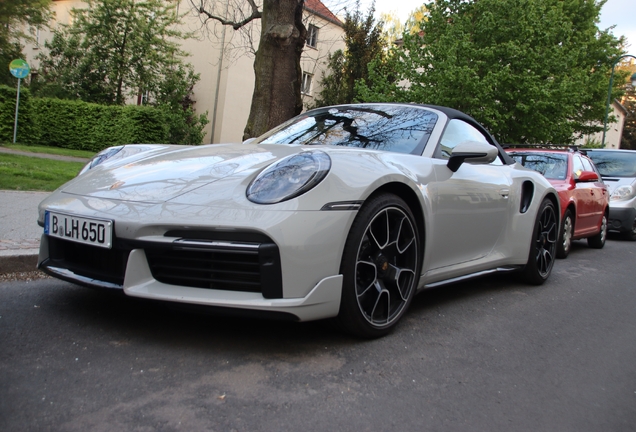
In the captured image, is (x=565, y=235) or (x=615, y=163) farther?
(x=615, y=163)

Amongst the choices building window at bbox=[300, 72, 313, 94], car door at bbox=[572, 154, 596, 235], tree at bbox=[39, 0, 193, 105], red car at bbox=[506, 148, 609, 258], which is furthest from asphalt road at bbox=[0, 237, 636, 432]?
building window at bbox=[300, 72, 313, 94]

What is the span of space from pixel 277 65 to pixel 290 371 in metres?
6.06

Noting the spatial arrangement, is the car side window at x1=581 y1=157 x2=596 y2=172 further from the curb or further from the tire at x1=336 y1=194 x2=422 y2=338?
the curb

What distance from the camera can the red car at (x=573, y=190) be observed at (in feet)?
23.1

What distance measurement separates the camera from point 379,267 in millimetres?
2955

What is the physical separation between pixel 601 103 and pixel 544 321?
27.1 meters

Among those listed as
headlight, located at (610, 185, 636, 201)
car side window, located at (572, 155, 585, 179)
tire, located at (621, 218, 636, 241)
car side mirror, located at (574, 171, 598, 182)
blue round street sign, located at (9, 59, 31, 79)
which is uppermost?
blue round street sign, located at (9, 59, 31, 79)

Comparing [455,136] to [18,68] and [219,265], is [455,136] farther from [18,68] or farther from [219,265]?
[18,68]

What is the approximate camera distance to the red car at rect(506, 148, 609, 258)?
7043mm

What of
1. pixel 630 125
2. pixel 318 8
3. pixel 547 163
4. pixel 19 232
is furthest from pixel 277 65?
pixel 630 125

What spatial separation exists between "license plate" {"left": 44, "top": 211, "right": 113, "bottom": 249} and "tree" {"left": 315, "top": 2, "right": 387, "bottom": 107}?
25.6m

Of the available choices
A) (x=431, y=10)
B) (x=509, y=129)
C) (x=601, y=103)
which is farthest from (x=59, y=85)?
(x=601, y=103)

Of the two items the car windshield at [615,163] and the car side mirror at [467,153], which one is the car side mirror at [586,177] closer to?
the car windshield at [615,163]

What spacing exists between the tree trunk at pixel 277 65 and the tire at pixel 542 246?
4.23 metres
